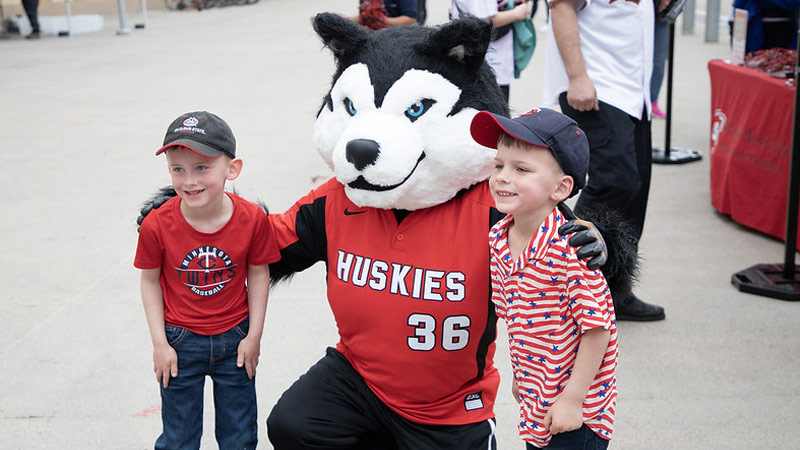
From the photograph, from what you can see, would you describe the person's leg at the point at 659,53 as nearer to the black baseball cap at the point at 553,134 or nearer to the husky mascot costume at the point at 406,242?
the husky mascot costume at the point at 406,242

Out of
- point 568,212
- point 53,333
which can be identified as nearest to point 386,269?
point 568,212

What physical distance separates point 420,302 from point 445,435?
0.39m

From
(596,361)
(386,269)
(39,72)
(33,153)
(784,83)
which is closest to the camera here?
(596,361)

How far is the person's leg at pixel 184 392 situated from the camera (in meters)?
2.48

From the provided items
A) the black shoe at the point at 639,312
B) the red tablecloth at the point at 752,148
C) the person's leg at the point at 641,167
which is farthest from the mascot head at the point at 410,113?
the red tablecloth at the point at 752,148

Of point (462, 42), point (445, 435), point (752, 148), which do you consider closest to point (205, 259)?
point (445, 435)

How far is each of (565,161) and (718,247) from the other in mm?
3154

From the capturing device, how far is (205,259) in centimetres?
243

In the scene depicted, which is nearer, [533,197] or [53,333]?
[533,197]

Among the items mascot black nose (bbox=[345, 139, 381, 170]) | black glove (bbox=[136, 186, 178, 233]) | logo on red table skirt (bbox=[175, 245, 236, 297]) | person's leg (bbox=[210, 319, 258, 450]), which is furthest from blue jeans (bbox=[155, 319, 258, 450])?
mascot black nose (bbox=[345, 139, 381, 170])

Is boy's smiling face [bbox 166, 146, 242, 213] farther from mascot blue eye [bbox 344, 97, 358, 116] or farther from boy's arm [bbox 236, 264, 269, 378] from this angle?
mascot blue eye [bbox 344, 97, 358, 116]

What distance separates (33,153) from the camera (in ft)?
23.2

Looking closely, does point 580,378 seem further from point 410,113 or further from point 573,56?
point 573,56

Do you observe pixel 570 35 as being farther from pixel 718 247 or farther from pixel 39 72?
pixel 39 72
